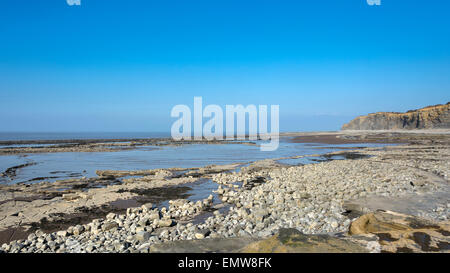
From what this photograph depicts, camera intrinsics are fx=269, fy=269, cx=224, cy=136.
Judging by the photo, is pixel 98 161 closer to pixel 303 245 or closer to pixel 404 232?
pixel 303 245

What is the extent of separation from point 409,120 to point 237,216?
121435 millimetres

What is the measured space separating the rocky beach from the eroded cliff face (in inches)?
3714

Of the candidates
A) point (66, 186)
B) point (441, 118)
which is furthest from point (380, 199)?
point (441, 118)

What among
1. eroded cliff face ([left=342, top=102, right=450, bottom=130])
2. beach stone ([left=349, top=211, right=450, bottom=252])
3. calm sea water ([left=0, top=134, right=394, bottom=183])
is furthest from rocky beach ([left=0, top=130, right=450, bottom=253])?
eroded cliff face ([left=342, top=102, right=450, bottom=130])

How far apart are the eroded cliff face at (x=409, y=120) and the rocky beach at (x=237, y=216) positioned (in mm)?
94325

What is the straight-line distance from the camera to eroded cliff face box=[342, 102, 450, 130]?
89375 mm

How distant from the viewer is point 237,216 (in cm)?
900

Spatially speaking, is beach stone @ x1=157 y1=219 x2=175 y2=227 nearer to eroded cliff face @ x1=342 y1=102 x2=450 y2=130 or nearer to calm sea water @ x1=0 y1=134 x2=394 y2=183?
A: calm sea water @ x1=0 y1=134 x2=394 y2=183

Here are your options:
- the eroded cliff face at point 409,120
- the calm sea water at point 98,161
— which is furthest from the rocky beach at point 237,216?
the eroded cliff face at point 409,120

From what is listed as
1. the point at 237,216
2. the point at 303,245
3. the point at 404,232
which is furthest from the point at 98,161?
the point at 404,232

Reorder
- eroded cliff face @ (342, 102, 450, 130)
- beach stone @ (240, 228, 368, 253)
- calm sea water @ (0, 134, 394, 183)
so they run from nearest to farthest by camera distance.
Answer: beach stone @ (240, 228, 368, 253) < calm sea water @ (0, 134, 394, 183) < eroded cliff face @ (342, 102, 450, 130)

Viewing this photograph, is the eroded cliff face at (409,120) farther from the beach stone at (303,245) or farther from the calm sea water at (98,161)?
the beach stone at (303,245)

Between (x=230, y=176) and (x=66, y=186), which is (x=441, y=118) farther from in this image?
(x=66, y=186)
